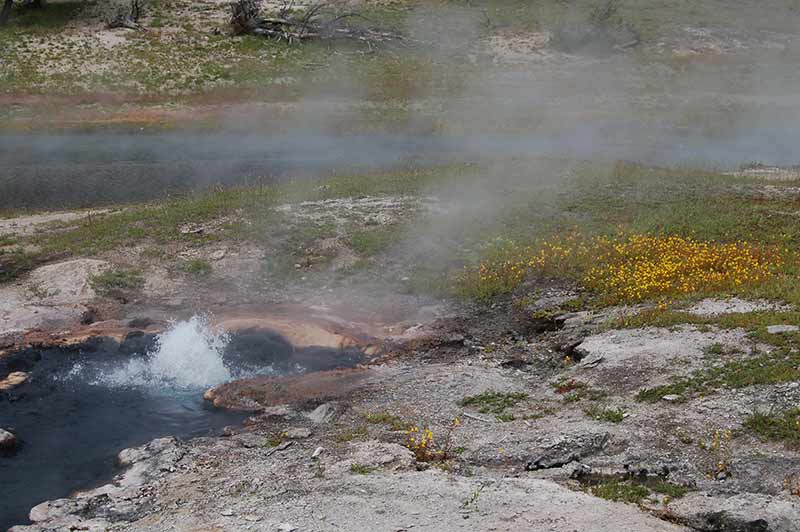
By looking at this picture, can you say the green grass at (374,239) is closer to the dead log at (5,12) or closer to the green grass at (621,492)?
the green grass at (621,492)

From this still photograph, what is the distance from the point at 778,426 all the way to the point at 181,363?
11.7 m

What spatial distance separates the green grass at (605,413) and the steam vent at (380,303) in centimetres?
5

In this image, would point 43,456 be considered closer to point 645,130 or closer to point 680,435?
point 680,435

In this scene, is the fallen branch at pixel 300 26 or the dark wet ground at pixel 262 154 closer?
the dark wet ground at pixel 262 154

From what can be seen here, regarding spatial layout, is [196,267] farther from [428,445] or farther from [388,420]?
[428,445]

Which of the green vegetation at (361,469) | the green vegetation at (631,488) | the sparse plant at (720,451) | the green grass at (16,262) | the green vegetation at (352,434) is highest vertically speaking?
the sparse plant at (720,451)

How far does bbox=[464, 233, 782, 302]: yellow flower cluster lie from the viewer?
19.2m

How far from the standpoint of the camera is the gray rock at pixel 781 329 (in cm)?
1572

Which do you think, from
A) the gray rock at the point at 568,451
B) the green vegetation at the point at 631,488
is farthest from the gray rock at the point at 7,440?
the green vegetation at the point at 631,488

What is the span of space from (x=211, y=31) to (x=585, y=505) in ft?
139

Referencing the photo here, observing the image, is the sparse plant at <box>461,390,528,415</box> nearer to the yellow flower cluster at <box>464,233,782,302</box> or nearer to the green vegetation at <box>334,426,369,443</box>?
the green vegetation at <box>334,426,369,443</box>

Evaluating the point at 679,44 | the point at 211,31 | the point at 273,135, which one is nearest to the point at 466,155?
the point at 273,135

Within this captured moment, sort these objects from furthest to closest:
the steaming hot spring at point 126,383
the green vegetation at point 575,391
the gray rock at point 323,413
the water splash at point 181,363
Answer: the water splash at point 181,363 → the gray rock at point 323,413 → the green vegetation at point 575,391 → the steaming hot spring at point 126,383

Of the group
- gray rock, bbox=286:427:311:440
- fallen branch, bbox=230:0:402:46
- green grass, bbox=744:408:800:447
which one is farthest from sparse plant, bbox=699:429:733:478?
fallen branch, bbox=230:0:402:46
